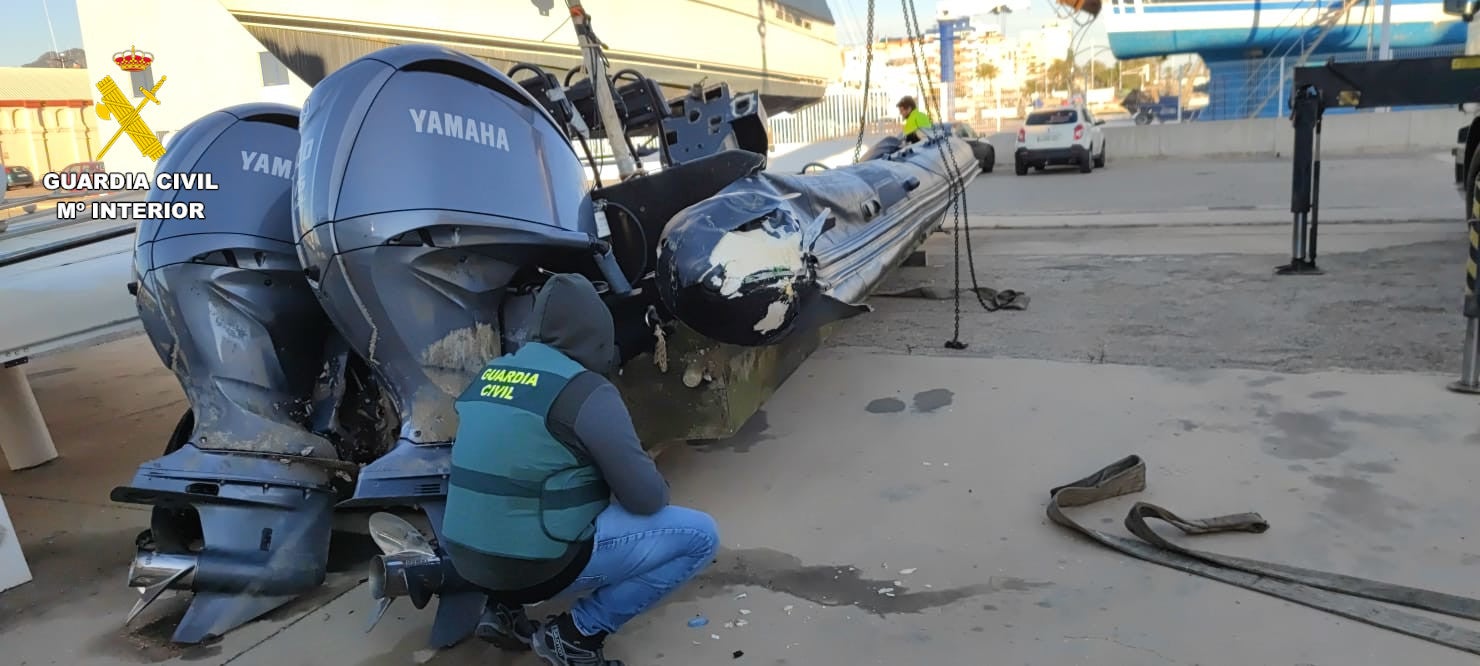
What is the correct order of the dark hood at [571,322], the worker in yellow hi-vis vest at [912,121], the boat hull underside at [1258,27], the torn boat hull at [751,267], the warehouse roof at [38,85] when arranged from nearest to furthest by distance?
the dark hood at [571,322], the torn boat hull at [751,267], the worker in yellow hi-vis vest at [912,121], the warehouse roof at [38,85], the boat hull underside at [1258,27]

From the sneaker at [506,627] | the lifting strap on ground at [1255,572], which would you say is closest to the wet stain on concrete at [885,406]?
the lifting strap on ground at [1255,572]

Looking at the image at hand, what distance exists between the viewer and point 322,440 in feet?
11.6

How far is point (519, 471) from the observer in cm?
240

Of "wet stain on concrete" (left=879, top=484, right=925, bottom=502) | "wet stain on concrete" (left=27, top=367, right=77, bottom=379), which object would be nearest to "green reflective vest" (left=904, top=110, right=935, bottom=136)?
"wet stain on concrete" (left=879, top=484, right=925, bottom=502)

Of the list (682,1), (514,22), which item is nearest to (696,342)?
(514,22)

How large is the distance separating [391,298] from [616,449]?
3.88 feet

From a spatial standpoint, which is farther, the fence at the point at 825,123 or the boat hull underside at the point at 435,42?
the fence at the point at 825,123

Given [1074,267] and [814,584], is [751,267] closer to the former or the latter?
[814,584]

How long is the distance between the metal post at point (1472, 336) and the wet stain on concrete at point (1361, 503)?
4.58 feet

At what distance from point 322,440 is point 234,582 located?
57 cm

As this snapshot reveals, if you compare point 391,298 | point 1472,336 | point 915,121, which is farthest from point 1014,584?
point 915,121

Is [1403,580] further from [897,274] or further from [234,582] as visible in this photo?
[897,274]

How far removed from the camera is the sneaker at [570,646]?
271 centimetres

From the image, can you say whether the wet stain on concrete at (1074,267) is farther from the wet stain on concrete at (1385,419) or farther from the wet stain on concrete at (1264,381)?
the wet stain on concrete at (1385,419)
